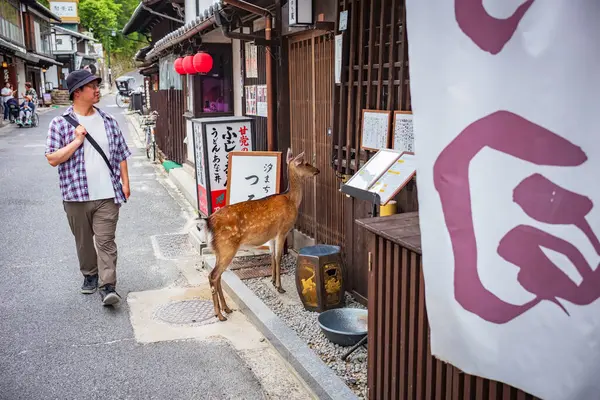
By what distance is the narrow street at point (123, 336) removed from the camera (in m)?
5.50

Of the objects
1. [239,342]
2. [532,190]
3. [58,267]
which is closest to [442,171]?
[532,190]

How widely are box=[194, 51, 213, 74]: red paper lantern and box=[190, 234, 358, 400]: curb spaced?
6.08m

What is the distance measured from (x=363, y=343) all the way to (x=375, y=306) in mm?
1618

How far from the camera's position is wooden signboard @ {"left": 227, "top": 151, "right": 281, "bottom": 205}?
871 cm

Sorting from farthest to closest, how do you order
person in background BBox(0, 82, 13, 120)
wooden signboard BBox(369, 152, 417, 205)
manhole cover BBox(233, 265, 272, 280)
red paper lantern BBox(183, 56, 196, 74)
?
person in background BBox(0, 82, 13, 120) → red paper lantern BBox(183, 56, 196, 74) → manhole cover BBox(233, 265, 272, 280) → wooden signboard BBox(369, 152, 417, 205)

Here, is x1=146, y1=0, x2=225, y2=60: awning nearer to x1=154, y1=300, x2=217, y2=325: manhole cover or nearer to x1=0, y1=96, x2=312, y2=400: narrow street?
x1=0, y1=96, x2=312, y2=400: narrow street

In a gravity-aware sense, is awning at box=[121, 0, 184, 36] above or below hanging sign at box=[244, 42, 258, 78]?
above

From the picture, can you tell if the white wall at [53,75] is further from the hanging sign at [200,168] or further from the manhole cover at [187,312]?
the manhole cover at [187,312]

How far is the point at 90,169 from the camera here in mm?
7246

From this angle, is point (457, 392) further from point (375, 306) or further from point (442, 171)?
point (442, 171)

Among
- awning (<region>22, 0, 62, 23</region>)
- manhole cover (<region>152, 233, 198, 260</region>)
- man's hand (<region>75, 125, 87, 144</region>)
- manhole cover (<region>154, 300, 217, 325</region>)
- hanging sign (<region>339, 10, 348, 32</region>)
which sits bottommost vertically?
manhole cover (<region>154, 300, 217, 325</region>)

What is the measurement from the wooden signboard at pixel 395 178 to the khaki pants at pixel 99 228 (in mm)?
3714

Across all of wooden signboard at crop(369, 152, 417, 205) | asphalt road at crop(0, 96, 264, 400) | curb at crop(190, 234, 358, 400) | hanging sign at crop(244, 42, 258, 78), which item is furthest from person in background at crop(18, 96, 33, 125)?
wooden signboard at crop(369, 152, 417, 205)

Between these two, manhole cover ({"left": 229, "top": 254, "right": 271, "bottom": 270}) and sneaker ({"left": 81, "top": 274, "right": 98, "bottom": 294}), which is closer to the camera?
sneaker ({"left": 81, "top": 274, "right": 98, "bottom": 294})
